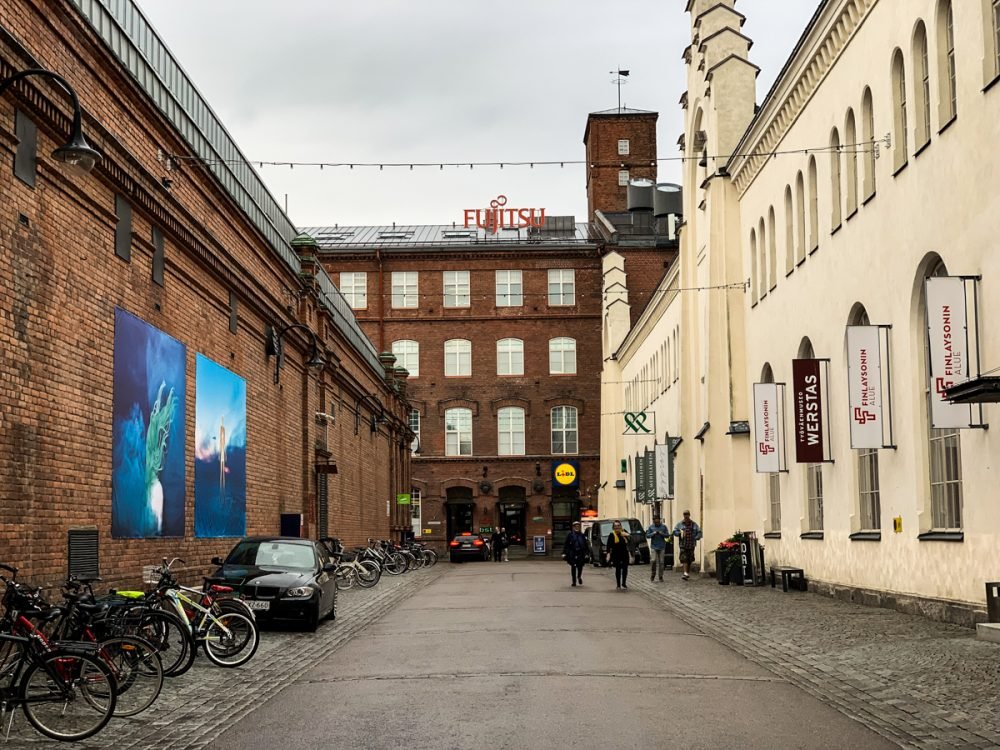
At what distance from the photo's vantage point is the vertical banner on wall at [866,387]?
21.8 m

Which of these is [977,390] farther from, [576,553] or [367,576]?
[367,576]

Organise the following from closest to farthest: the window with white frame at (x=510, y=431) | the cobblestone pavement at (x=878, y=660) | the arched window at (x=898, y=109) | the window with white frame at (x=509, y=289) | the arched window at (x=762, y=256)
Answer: the cobblestone pavement at (x=878, y=660) → the arched window at (x=898, y=109) → the arched window at (x=762, y=256) → the window with white frame at (x=510, y=431) → the window with white frame at (x=509, y=289)

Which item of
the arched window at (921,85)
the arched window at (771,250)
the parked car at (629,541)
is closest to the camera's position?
the arched window at (921,85)

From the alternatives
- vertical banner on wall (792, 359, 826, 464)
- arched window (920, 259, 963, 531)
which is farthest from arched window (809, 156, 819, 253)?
arched window (920, 259, 963, 531)

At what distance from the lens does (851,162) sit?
24.7 meters

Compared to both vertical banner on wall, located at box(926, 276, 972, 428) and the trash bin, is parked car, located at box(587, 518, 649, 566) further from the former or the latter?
the trash bin

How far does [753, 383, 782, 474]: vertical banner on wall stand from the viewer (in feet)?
98.8

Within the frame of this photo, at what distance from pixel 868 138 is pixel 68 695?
17.9 meters

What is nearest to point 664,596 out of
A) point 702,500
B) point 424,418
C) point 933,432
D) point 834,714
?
point 933,432

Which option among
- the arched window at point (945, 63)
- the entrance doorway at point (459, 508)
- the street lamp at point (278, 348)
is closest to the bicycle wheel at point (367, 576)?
the street lamp at point (278, 348)

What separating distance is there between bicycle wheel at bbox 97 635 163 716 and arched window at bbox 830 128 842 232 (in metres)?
17.7

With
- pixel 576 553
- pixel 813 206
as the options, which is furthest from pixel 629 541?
pixel 813 206

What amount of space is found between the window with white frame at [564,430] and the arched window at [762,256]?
125 feet

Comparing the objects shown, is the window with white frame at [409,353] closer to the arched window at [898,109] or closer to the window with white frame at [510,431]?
the window with white frame at [510,431]
